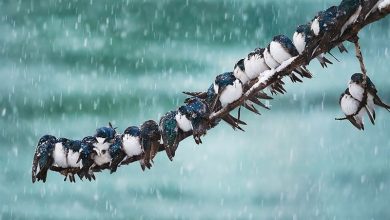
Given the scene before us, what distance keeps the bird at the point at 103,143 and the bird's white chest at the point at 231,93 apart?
121 cm

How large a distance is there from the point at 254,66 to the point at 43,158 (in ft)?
6.73

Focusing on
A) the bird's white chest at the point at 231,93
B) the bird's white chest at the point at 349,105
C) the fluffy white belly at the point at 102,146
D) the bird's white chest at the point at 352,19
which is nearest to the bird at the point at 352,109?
the bird's white chest at the point at 349,105

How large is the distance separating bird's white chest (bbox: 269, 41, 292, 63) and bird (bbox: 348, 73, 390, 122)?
0.83 metres

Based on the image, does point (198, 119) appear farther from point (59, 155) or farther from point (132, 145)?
point (59, 155)

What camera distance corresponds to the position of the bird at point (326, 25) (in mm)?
3717

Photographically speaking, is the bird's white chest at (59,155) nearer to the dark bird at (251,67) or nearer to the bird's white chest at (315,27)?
the dark bird at (251,67)

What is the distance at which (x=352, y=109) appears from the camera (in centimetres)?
461

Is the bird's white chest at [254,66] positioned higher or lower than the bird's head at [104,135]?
higher

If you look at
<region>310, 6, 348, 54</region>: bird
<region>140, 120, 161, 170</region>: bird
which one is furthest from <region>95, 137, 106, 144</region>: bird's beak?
<region>310, 6, 348, 54</region>: bird

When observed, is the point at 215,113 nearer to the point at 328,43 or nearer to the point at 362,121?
the point at 328,43

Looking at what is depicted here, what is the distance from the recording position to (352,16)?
12.1 feet

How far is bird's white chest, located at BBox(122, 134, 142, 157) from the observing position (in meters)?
4.49

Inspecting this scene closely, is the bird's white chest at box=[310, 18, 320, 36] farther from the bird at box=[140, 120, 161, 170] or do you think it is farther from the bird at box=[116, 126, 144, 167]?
the bird at box=[116, 126, 144, 167]

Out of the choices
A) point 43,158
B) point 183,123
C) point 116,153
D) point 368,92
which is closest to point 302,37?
point 368,92
